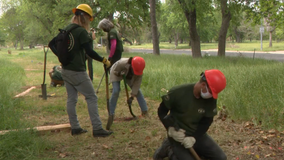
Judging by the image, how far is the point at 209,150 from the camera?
3354mm

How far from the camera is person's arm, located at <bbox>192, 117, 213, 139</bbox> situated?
3.17 meters

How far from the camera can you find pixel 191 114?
10.2 ft

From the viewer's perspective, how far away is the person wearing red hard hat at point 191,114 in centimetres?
288

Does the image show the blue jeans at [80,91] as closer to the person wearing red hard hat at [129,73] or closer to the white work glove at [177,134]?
the person wearing red hard hat at [129,73]

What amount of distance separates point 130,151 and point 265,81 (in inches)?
152

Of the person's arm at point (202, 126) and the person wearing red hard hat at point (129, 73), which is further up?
the person wearing red hard hat at point (129, 73)

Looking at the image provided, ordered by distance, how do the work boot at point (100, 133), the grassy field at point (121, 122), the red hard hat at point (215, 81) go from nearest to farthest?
the red hard hat at point (215, 81)
the grassy field at point (121, 122)
the work boot at point (100, 133)

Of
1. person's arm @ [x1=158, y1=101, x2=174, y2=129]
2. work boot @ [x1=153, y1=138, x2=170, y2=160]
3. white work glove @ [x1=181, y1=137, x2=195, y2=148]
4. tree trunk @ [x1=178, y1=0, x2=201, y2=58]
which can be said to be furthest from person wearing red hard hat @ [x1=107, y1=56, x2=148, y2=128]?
tree trunk @ [x1=178, y1=0, x2=201, y2=58]

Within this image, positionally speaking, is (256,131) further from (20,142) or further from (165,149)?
(20,142)

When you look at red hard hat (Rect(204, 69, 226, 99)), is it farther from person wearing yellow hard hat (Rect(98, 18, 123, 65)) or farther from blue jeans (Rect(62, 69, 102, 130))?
person wearing yellow hard hat (Rect(98, 18, 123, 65))

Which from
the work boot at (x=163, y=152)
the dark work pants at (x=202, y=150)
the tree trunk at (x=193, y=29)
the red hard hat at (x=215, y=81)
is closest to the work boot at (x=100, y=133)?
the work boot at (x=163, y=152)

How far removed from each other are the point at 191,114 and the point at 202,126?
23cm

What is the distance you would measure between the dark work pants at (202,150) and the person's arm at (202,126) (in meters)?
0.14

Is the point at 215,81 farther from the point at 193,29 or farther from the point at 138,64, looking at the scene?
the point at 193,29
